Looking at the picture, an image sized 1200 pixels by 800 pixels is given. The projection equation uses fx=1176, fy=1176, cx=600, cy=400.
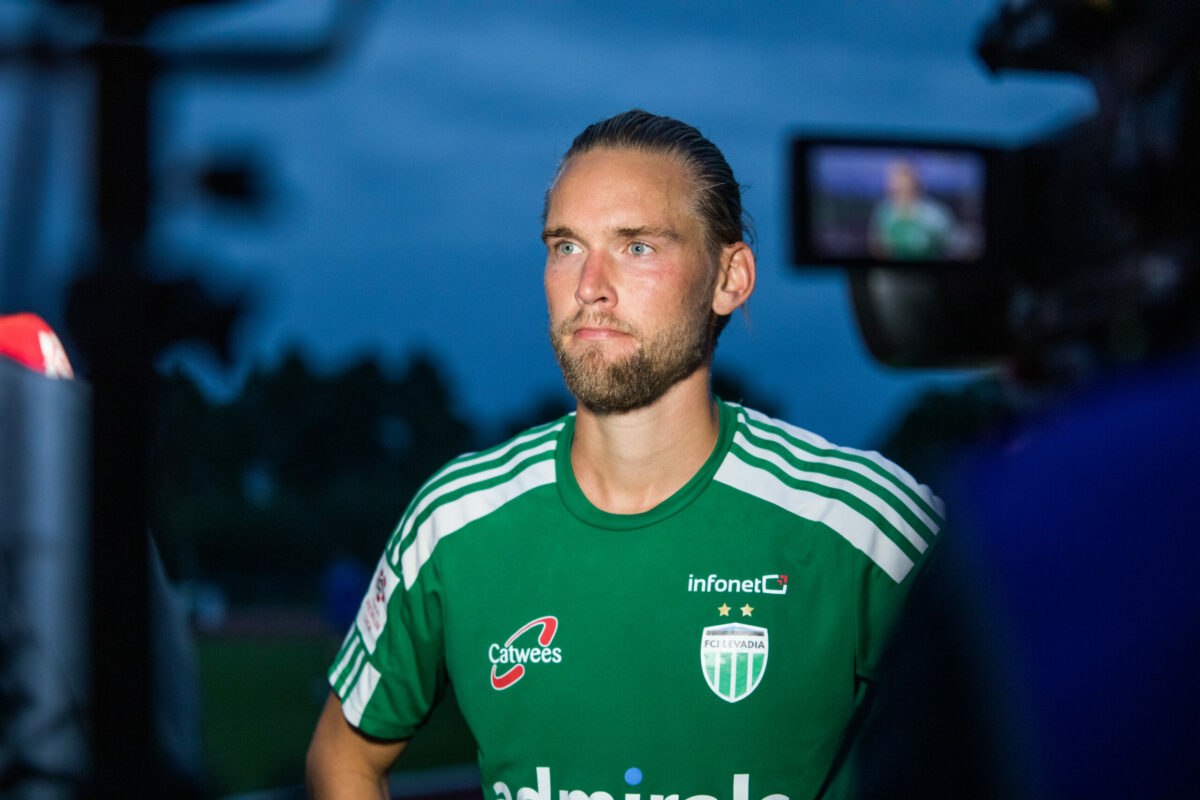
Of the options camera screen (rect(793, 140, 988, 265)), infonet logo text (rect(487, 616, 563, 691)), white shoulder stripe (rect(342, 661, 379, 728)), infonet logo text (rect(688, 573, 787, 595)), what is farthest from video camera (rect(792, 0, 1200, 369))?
white shoulder stripe (rect(342, 661, 379, 728))

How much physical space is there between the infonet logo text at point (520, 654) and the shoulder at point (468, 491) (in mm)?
219

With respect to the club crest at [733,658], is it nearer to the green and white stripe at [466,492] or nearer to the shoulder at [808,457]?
the shoulder at [808,457]

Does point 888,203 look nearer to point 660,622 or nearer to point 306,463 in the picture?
point 660,622

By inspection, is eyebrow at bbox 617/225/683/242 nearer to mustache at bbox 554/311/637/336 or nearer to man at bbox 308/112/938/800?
man at bbox 308/112/938/800

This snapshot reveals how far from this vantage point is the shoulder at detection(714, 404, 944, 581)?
1.80 meters

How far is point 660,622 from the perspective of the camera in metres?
1.81

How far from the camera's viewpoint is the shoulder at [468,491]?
6.50 ft

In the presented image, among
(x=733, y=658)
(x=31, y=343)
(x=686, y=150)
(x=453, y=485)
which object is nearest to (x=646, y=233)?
(x=686, y=150)

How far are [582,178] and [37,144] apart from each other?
80.0 inches

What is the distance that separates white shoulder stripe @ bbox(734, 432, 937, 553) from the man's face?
22 cm

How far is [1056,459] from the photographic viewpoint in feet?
1.75

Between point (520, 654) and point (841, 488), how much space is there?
567 mm

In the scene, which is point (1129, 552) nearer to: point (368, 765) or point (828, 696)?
point (828, 696)

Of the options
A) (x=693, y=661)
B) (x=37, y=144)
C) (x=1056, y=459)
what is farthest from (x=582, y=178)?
(x=37, y=144)
